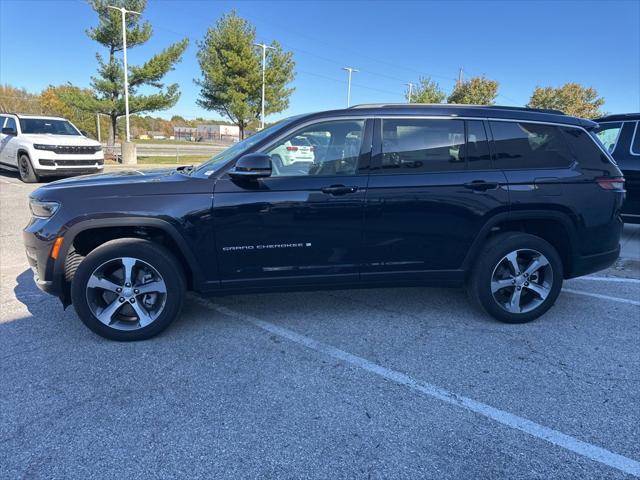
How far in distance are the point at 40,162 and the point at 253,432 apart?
1234 centimetres

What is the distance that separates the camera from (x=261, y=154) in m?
3.34

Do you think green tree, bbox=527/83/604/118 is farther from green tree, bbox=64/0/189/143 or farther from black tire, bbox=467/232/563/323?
black tire, bbox=467/232/563/323

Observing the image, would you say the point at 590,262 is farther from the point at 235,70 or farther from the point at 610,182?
the point at 235,70

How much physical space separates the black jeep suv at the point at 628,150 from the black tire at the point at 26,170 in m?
13.2

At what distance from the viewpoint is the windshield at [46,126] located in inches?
505

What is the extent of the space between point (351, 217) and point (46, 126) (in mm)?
13029

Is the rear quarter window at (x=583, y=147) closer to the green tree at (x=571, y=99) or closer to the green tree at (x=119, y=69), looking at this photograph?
the green tree at (x=119, y=69)

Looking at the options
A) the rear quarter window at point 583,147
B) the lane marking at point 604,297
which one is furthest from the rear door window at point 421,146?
the lane marking at point 604,297

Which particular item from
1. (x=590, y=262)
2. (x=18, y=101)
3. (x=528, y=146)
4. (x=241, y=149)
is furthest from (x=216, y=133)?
(x=590, y=262)

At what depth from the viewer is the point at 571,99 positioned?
141 ft

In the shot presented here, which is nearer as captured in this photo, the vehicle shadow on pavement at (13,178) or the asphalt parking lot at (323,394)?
the asphalt parking lot at (323,394)

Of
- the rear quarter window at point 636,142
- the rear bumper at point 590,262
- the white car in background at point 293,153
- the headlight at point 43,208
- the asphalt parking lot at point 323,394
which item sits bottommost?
the asphalt parking lot at point 323,394

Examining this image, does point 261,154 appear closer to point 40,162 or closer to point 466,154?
point 466,154

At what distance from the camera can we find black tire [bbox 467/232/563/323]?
→ 3.82 meters
